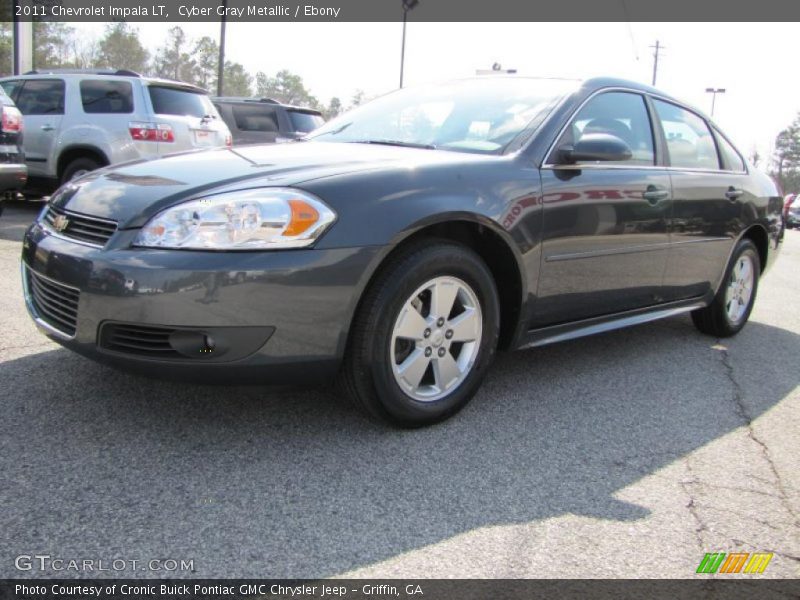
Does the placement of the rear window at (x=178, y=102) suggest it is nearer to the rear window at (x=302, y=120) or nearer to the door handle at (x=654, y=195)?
the rear window at (x=302, y=120)

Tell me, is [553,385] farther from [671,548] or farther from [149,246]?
[149,246]

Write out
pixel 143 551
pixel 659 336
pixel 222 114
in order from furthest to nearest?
pixel 222 114 → pixel 659 336 → pixel 143 551

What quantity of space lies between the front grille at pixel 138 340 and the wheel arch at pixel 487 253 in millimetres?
611

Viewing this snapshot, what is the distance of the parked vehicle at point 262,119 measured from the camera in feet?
41.4

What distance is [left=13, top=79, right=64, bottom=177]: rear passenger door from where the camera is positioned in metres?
9.02

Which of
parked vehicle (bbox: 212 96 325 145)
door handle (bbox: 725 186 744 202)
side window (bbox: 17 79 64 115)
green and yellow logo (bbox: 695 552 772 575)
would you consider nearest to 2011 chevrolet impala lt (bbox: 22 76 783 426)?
door handle (bbox: 725 186 744 202)

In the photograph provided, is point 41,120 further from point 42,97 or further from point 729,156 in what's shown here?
point 729,156

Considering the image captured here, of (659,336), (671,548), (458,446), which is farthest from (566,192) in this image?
(659,336)

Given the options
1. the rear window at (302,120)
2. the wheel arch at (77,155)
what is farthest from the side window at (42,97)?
the rear window at (302,120)

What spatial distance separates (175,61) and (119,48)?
9.71 meters

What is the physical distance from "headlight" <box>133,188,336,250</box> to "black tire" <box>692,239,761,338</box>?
329 cm

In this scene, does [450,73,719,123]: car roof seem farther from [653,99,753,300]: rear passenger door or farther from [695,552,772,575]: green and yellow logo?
[695,552,772,575]: green and yellow logo

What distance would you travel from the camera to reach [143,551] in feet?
6.60

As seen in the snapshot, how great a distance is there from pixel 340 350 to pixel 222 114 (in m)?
11.3
